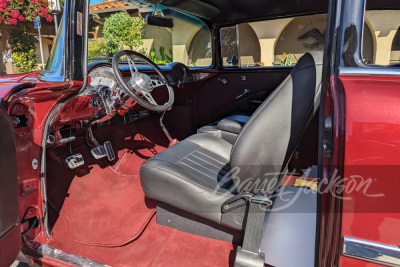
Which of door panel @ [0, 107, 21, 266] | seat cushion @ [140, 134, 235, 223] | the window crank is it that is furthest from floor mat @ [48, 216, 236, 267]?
the window crank

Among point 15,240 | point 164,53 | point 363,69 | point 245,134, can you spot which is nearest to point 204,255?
point 245,134

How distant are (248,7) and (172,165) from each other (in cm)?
201

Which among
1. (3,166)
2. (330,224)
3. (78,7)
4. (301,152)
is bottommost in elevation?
(301,152)

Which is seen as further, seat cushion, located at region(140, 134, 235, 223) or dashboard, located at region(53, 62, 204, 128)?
dashboard, located at region(53, 62, 204, 128)

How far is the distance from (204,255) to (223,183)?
1.29 ft

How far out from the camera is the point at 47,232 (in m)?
1.66

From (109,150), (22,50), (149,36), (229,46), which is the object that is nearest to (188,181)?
(109,150)

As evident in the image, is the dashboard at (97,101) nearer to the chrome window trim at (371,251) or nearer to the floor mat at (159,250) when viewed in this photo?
the floor mat at (159,250)

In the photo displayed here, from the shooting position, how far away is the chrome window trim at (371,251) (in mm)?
813

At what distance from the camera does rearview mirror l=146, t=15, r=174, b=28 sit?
275 cm

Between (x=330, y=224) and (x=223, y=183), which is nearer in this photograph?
(x=330, y=224)

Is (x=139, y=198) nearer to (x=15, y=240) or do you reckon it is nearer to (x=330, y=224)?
(x=15, y=240)

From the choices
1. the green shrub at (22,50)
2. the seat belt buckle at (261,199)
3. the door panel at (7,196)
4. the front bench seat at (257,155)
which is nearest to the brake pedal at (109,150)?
the front bench seat at (257,155)

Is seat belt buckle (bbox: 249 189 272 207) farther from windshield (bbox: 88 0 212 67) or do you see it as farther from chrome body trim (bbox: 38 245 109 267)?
windshield (bbox: 88 0 212 67)
